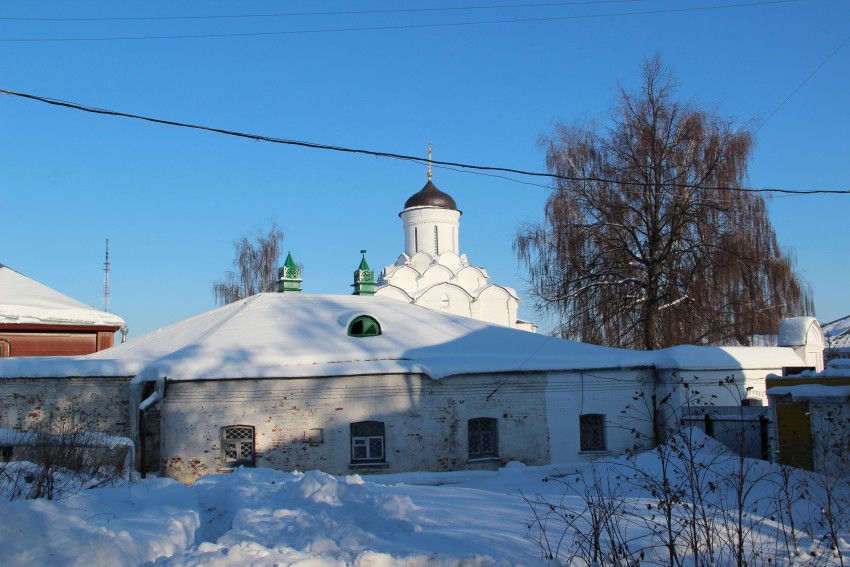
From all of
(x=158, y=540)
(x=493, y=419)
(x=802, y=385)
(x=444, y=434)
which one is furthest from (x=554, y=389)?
(x=158, y=540)

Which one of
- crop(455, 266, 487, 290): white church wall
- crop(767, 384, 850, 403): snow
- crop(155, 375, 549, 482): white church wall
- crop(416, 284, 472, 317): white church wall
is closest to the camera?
crop(767, 384, 850, 403): snow

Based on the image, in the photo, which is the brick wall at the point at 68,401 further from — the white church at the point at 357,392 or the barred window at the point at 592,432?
the barred window at the point at 592,432

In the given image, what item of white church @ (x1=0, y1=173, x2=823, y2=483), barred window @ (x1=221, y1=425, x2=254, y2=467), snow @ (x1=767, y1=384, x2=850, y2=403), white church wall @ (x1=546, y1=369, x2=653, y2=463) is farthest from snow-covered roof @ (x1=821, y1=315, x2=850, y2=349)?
barred window @ (x1=221, y1=425, x2=254, y2=467)

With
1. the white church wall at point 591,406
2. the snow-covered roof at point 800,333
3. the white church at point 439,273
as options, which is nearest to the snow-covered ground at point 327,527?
the white church wall at point 591,406

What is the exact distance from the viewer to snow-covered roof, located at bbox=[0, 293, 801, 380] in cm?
1253

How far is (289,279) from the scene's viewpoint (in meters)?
17.7

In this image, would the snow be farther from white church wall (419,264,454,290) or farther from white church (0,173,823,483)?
white church wall (419,264,454,290)

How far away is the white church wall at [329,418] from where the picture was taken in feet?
40.4

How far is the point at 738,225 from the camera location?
60.4ft

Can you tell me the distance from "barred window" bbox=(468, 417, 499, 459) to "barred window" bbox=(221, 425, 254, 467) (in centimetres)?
394

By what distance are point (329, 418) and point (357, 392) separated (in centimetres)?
66

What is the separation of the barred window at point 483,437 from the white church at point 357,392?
0.09 feet

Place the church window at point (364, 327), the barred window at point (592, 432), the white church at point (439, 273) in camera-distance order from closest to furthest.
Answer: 1. the barred window at point (592, 432)
2. the church window at point (364, 327)
3. the white church at point (439, 273)

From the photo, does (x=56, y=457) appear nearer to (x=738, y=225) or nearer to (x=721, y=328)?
(x=721, y=328)
